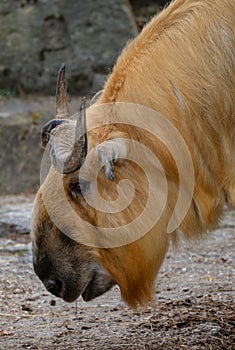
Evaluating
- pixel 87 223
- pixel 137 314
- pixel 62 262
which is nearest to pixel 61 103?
pixel 87 223

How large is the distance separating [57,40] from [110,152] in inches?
344

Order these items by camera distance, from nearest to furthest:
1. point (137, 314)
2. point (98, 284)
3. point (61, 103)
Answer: point (98, 284) < point (61, 103) < point (137, 314)

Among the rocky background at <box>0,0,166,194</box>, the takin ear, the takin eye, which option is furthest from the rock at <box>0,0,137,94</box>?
the takin ear

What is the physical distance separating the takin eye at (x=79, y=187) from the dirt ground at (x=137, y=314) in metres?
1.00

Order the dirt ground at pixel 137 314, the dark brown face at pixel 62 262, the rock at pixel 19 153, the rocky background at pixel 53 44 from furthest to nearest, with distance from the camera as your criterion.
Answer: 1. the rocky background at pixel 53 44
2. the rock at pixel 19 153
3. the dirt ground at pixel 137 314
4. the dark brown face at pixel 62 262

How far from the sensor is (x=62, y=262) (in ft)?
15.0

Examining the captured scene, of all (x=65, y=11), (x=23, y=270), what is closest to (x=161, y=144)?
(x=23, y=270)

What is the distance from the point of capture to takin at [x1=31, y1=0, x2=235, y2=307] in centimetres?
446

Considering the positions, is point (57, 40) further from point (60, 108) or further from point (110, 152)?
point (110, 152)

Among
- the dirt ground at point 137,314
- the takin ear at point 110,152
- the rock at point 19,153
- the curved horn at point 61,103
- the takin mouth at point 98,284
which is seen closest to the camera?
the takin ear at point 110,152

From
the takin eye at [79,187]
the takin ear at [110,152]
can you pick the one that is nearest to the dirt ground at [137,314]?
the takin eye at [79,187]

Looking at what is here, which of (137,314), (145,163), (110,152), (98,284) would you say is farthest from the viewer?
(137,314)

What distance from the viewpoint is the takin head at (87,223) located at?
14.5 feet

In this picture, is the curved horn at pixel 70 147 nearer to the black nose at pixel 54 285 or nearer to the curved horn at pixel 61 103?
the curved horn at pixel 61 103
